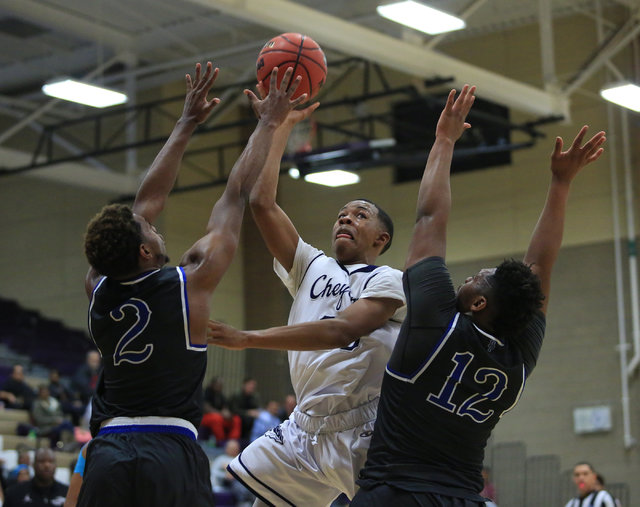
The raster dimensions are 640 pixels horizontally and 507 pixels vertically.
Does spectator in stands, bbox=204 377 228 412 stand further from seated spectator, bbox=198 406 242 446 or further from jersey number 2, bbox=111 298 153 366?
jersey number 2, bbox=111 298 153 366

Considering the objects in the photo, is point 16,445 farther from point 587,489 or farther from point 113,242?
point 113,242

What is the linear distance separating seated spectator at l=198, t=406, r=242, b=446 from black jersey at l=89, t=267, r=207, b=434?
14048 millimetres

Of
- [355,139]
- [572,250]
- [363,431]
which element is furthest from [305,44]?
[355,139]

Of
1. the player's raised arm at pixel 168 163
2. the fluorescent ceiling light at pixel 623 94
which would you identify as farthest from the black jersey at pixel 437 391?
the fluorescent ceiling light at pixel 623 94

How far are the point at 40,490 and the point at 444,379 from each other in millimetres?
8591

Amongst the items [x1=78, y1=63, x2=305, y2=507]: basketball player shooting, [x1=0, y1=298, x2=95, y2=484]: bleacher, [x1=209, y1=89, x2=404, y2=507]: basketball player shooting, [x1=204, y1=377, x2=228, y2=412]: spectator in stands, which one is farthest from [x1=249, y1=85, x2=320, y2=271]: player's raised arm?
[x1=0, y1=298, x2=95, y2=484]: bleacher

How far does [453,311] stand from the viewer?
4930 millimetres

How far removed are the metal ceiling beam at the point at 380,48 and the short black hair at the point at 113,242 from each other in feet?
31.4

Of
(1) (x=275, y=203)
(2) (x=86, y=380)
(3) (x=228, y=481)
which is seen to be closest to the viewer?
(1) (x=275, y=203)

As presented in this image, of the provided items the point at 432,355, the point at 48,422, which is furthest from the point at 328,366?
the point at 48,422

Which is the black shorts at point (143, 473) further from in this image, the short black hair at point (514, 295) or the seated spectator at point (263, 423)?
the seated spectator at point (263, 423)

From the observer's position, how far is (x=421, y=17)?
13664 mm

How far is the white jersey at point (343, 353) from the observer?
20.1 ft

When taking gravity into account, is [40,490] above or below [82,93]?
below
